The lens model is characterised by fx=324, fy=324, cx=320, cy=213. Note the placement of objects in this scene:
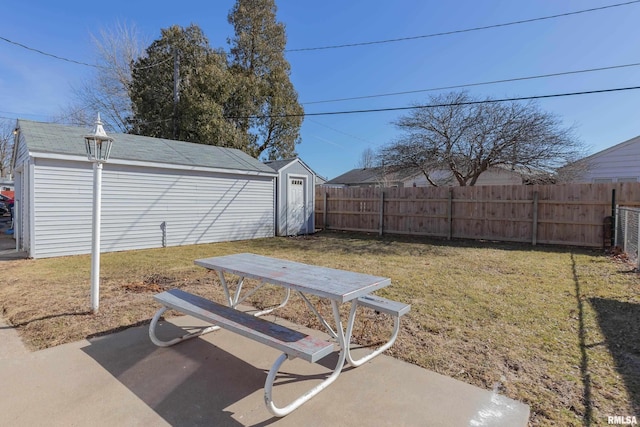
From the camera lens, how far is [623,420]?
6.73ft

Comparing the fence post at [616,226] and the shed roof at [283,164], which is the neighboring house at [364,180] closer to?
the shed roof at [283,164]

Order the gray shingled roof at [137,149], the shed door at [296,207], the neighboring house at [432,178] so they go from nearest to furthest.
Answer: the gray shingled roof at [137,149], the shed door at [296,207], the neighboring house at [432,178]

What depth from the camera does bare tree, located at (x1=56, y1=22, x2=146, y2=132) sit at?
19.5 metres

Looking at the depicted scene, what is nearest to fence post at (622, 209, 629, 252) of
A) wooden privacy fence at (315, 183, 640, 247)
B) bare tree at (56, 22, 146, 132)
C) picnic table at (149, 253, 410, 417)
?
wooden privacy fence at (315, 183, 640, 247)

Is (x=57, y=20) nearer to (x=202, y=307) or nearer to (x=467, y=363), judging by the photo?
(x=202, y=307)

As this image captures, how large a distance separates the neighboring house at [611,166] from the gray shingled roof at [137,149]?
1287 centimetres

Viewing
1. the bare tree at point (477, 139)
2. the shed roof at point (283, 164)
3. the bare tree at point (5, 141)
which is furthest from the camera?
the bare tree at point (5, 141)

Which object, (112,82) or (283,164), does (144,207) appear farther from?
(112,82)

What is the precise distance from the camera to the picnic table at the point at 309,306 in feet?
6.73

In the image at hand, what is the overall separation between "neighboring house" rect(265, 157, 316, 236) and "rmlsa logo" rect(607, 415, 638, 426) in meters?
11.1

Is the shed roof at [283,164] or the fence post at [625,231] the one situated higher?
Result: the shed roof at [283,164]

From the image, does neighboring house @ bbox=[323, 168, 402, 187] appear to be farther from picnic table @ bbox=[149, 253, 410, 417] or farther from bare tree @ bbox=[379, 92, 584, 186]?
picnic table @ bbox=[149, 253, 410, 417]

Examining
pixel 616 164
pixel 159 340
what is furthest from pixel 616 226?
pixel 159 340

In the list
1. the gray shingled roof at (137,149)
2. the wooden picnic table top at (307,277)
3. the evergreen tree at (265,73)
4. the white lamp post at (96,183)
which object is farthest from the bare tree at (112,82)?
the wooden picnic table top at (307,277)
